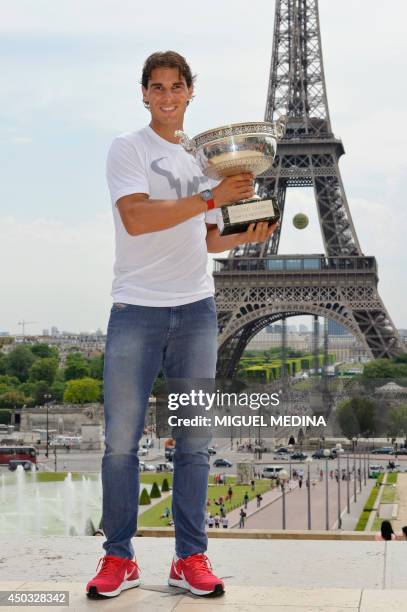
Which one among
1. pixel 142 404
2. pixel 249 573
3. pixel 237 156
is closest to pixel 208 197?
pixel 237 156

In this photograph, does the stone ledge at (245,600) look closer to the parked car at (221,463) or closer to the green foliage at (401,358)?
the parked car at (221,463)

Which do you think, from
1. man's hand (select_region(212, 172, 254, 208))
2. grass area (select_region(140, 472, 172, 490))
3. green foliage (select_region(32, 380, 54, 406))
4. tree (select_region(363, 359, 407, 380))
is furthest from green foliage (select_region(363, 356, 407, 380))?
man's hand (select_region(212, 172, 254, 208))

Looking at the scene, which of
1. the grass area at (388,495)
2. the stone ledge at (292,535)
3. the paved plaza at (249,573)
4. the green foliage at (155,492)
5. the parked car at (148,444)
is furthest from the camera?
the parked car at (148,444)

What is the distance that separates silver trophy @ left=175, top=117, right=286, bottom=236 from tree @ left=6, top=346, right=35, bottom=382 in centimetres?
9121

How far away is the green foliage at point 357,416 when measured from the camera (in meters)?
30.5

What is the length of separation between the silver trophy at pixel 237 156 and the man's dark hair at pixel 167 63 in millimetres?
394

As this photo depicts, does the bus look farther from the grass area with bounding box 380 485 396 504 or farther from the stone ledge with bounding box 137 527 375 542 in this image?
the stone ledge with bounding box 137 527 375 542

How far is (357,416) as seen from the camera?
103 feet

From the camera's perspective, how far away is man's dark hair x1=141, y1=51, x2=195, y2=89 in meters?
5.43

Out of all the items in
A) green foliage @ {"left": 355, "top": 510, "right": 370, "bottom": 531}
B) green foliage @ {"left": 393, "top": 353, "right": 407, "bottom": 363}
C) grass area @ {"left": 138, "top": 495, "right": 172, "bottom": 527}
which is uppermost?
green foliage @ {"left": 393, "top": 353, "right": 407, "bottom": 363}

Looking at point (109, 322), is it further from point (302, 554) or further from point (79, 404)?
point (79, 404)

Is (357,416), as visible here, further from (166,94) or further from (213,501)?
(166,94)

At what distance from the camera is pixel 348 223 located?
57906 millimetres

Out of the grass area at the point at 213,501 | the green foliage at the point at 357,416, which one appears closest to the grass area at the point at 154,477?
the grass area at the point at 213,501
